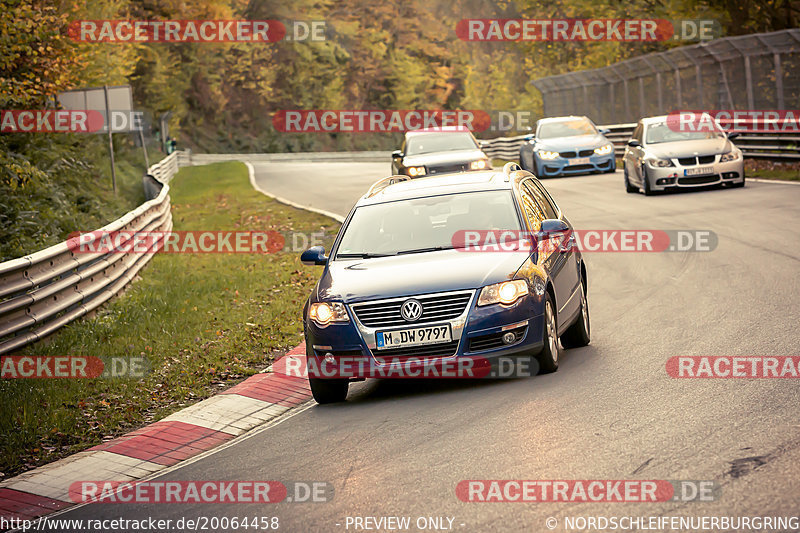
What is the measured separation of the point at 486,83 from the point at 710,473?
119 metres

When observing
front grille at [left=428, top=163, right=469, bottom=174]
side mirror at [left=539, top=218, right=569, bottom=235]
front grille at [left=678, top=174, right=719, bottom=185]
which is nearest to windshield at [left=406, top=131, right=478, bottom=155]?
front grille at [left=428, top=163, right=469, bottom=174]

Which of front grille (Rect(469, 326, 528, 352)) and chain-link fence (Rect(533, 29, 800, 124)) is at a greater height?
chain-link fence (Rect(533, 29, 800, 124))

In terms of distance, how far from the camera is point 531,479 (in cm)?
607

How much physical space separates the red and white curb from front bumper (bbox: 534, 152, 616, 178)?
21372 mm

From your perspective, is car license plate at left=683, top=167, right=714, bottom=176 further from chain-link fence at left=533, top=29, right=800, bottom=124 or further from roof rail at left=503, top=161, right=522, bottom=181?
roof rail at left=503, top=161, right=522, bottom=181

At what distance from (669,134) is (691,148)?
982mm

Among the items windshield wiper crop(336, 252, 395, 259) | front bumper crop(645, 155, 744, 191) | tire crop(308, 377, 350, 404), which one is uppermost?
windshield wiper crop(336, 252, 395, 259)

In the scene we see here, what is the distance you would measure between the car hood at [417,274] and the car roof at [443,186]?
107 cm

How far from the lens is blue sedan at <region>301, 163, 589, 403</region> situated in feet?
27.9

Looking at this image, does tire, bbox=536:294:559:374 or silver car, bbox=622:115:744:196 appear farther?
silver car, bbox=622:115:744:196

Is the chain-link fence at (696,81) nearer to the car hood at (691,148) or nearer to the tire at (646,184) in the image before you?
the car hood at (691,148)

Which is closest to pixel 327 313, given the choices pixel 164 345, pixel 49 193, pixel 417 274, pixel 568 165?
pixel 417 274

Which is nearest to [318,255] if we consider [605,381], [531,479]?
[605,381]

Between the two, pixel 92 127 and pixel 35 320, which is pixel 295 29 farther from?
pixel 35 320
